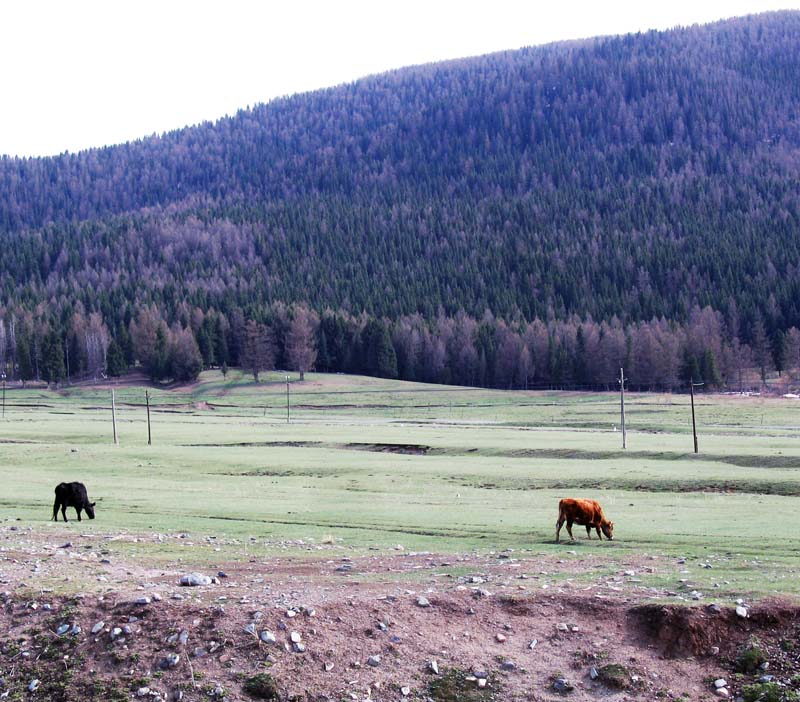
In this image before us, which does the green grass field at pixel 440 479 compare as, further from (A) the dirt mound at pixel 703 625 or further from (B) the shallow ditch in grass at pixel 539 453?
(A) the dirt mound at pixel 703 625

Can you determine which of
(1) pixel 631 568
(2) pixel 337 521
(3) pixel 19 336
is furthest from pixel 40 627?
(3) pixel 19 336

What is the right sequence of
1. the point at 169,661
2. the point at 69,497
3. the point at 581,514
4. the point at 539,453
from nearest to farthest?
the point at 169,661
the point at 581,514
the point at 69,497
the point at 539,453

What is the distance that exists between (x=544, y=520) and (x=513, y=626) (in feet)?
43.7

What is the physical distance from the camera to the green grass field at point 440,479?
25188 mm

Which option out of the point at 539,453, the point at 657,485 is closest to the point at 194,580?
the point at 657,485

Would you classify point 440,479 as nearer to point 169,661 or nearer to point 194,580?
point 194,580

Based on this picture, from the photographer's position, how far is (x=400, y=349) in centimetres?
17888

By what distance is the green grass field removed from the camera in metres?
25.2

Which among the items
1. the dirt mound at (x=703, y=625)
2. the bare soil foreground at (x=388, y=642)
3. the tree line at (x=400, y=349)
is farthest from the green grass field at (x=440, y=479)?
the tree line at (x=400, y=349)

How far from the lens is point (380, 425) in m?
96.4

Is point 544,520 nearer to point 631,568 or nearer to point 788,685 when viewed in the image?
point 631,568

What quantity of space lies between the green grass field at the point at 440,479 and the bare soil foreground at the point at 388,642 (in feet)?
6.70

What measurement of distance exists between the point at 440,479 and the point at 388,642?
29.8m

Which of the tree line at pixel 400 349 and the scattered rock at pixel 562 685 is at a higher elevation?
the tree line at pixel 400 349
